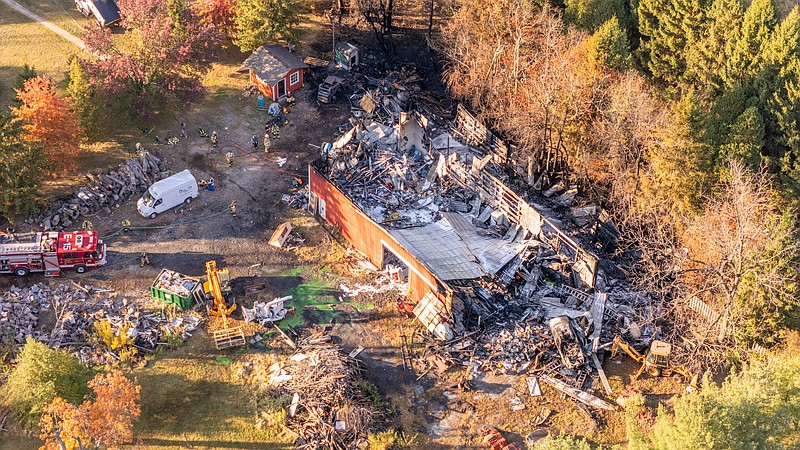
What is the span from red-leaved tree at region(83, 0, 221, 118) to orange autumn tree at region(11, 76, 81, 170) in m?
4.46

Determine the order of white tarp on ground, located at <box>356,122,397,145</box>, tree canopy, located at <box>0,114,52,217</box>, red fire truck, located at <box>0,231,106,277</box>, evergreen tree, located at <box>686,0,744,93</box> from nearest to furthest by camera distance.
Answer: red fire truck, located at <box>0,231,106,277</box> → tree canopy, located at <box>0,114,52,217</box> → evergreen tree, located at <box>686,0,744,93</box> → white tarp on ground, located at <box>356,122,397,145</box>

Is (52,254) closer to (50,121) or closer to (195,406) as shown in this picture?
(50,121)

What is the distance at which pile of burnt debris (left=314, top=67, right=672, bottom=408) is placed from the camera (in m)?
39.5

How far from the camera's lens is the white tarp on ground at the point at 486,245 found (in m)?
42.6

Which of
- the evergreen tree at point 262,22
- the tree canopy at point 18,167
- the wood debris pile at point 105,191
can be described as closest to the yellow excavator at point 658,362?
the wood debris pile at point 105,191

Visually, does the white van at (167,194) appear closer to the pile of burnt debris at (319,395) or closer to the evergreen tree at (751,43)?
the pile of burnt debris at (319,395)

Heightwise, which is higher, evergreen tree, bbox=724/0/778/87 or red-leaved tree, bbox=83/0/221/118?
evergreen tree, bbox=724/0/778/87

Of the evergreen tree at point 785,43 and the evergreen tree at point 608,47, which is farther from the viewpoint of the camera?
the evergreen tree at point 608,47

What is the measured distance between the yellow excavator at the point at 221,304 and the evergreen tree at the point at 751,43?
3529cm

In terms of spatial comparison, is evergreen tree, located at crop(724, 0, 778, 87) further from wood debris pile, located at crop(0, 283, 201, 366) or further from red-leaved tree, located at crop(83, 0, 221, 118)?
wood debris pile, located at crop(0, 283, 201, 366)

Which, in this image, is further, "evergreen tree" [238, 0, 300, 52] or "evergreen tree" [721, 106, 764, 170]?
"evergreen tree" [238, 0, 300, 52]

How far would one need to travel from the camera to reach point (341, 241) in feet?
153

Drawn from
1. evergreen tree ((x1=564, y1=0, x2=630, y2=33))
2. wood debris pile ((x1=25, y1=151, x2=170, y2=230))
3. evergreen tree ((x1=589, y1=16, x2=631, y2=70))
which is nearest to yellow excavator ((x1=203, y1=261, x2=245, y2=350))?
wood debris pile ((x1=25, y1=151, x2=170, y2=230))

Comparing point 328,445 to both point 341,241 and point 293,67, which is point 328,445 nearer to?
point 341,241
